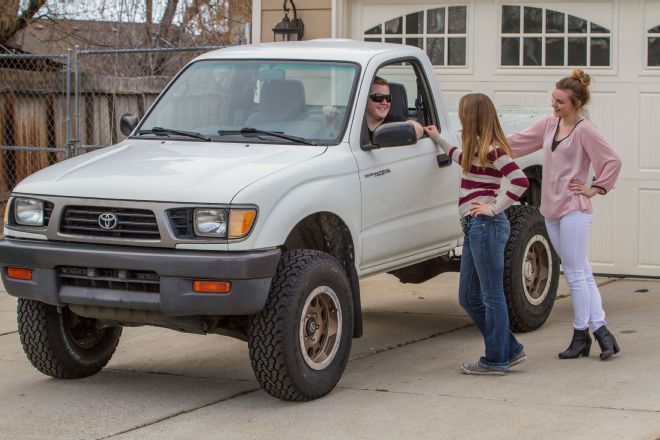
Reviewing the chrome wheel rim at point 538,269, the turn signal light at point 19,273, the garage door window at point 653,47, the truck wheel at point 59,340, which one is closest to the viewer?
the turn signal light at point 19,273

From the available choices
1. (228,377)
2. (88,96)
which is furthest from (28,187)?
(88,96)

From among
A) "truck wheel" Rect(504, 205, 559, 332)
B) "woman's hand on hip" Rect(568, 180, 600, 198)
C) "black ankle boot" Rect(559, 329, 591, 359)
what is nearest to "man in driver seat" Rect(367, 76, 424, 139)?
"woman's hand on hip" Rect(568, 180, 600, 198)

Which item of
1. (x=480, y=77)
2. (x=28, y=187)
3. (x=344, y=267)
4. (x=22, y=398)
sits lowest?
(x=22, y=398)

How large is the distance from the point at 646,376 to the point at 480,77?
4.82 m

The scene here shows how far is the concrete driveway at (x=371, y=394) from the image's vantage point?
6.11 metres

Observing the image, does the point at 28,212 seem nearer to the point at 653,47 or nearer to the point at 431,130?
the point at 431,130

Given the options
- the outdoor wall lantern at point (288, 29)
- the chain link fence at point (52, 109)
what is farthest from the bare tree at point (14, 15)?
the outdoor wall lantern at point (288, 29)

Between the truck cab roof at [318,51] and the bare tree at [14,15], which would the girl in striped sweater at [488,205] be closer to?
the truck cab roof at [318,51]

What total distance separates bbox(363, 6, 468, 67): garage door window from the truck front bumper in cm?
555

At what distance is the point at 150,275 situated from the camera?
638 centimetres

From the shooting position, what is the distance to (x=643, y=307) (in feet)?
31.6

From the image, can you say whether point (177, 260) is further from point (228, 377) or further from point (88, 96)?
point (88, 96)

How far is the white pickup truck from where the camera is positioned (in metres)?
6.30

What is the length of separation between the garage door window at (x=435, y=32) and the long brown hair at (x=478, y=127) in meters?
4.31
